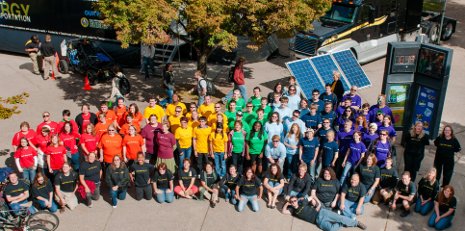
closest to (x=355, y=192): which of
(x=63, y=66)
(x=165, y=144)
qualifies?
(x=165, y=144)

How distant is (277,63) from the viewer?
69.9ft

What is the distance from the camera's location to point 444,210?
422 inches

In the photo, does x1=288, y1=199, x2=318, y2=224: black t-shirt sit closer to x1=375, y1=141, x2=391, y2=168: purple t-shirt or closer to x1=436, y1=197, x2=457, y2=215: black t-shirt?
x1=375, y1=141, x2=391, y2=168: purple t-shirt

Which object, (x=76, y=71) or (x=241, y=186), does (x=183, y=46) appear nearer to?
(x=76, y=71)

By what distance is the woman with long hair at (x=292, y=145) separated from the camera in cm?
1188

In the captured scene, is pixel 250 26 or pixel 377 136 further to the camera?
pixel 250 26

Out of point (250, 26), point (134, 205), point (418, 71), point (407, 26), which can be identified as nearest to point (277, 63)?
point (407, 26)

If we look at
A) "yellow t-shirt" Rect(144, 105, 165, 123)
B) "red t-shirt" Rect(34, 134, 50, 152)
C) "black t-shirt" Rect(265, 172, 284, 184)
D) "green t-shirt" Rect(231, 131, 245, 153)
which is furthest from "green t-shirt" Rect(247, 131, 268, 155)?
"red t-shirt" Rect(34, 134, 50, 152)

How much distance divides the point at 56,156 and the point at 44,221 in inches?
57.1

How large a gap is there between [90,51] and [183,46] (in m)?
3.68

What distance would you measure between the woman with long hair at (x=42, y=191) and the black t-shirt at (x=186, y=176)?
8.75ft

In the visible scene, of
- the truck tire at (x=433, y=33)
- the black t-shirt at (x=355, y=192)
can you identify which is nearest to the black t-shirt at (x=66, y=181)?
the black t-shirt at (x=355, y=192)

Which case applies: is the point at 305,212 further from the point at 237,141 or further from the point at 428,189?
the point at 428,189

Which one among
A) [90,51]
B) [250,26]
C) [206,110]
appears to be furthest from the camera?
[90,51]
